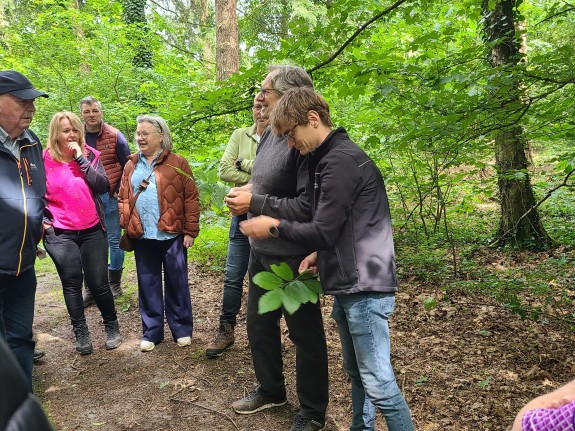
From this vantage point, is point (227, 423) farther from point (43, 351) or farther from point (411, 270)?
point (411, 270)

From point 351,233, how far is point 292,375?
74.7 inches

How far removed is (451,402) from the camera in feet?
9.53

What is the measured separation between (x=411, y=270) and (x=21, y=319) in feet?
15.0

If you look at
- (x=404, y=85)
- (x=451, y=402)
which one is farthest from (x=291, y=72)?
(x=451, y=402)

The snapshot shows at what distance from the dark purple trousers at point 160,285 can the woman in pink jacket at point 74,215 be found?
36 cm

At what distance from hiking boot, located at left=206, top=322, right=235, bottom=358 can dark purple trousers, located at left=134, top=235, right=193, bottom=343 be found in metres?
0.39

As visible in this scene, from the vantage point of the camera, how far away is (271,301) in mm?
1405

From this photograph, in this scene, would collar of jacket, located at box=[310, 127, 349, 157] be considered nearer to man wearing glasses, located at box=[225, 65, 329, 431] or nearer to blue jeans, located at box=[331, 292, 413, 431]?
man wearing glasses, located at box=[225, 65, 329, 431]

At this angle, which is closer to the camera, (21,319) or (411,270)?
(21,319)

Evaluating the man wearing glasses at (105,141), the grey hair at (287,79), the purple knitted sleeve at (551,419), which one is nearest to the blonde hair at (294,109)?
the grey hair at (287,79)

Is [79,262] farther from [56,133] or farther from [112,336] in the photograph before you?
[56,133]

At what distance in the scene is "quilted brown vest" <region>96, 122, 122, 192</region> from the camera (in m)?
4.59

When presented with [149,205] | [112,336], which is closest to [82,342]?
[112,336]

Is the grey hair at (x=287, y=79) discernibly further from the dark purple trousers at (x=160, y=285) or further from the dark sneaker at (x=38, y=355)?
the dark sneaker at (x=38, y=355)
